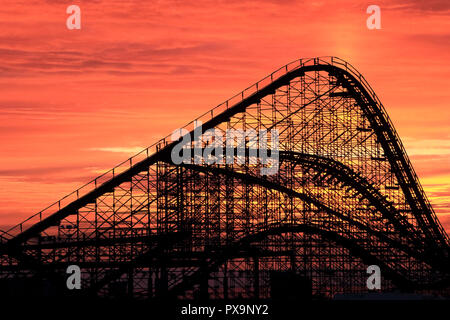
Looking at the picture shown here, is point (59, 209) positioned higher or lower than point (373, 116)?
lower

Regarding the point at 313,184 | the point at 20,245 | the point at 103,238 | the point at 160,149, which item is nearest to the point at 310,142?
the point at 313,184

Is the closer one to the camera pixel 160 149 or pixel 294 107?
pixel 160 149

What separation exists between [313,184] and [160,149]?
7.99 metres

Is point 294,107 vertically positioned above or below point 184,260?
above

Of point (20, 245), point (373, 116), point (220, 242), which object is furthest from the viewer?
point (373, 116)

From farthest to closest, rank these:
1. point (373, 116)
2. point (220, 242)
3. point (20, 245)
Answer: point (373, 116) → point (220, 242) → point (20, 245)

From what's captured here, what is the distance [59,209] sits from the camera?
3484 cm

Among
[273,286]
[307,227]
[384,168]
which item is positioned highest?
[384,168]

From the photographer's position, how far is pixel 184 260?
3606 cm

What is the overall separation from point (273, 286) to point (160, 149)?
7540 millimetres

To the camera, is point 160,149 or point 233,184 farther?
point 233,184

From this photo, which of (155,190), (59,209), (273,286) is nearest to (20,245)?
(59,209)

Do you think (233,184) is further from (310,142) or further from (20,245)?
(20,245)

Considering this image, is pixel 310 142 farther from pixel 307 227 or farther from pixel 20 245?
pixel 20 245
